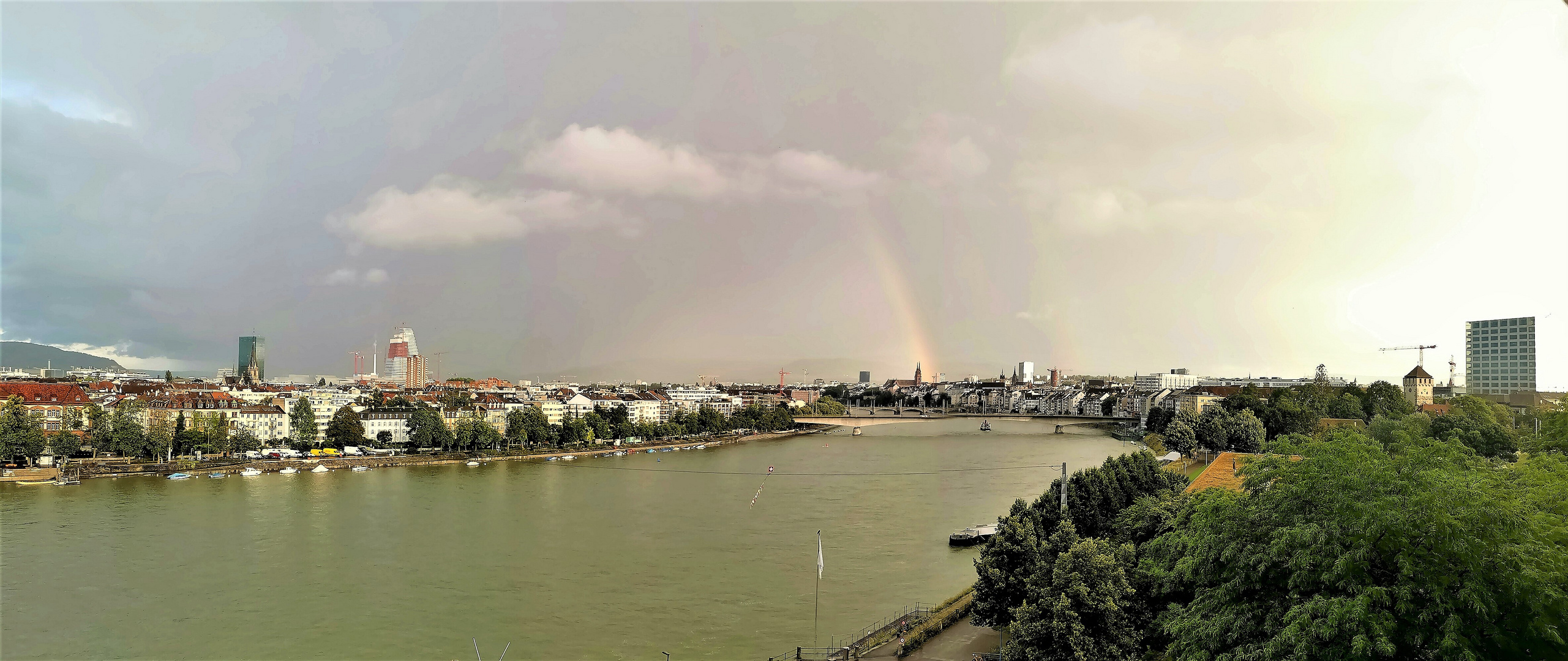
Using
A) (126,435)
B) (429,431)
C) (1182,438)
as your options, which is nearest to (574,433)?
(429,431)

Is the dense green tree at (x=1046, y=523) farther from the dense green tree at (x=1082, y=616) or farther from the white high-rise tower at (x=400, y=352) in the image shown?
the white high-rise tower at (x=400, y=352)

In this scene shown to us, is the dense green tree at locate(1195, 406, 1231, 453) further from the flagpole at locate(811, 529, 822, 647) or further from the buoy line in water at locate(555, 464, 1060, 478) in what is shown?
the flagpole at locate(811, 529, 822, 647)

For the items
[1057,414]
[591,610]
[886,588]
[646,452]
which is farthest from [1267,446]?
[1057,414]

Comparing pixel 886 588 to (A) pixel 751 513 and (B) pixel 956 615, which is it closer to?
(B) pixel 956 615

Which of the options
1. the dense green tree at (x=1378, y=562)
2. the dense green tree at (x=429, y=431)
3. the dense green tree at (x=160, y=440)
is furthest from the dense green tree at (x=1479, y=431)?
the dense green tree at (x=160, y=440)

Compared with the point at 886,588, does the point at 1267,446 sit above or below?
above

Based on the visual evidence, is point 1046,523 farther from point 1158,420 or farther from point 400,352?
point 400,352

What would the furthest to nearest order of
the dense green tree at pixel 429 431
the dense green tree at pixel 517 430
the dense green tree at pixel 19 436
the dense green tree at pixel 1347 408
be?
the dense green tree at pixel 517 430
the dense green tree at pixel 429 431
the dense green tree at pixel 1347 408
the dense green tree at pixel 19 436
